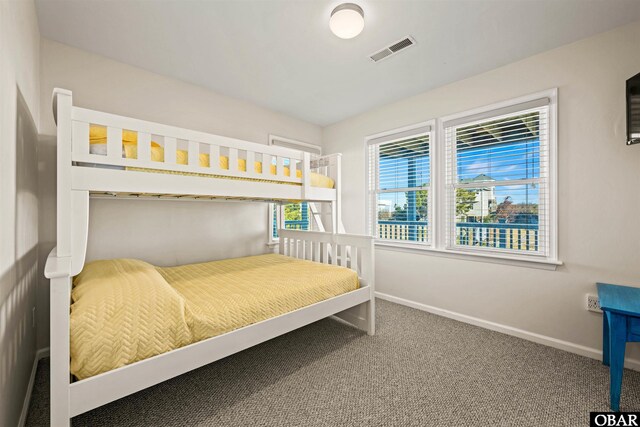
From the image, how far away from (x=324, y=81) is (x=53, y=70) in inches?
83.7

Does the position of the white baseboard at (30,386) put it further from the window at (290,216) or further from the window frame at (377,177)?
the window frame at (377,177)

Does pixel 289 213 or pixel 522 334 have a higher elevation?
pixel 289 213

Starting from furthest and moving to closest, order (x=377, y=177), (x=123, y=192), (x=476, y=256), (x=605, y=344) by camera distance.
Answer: (x=377, y=177), (x=476, y=256), (x=605, y=344), (x=123, y=192)

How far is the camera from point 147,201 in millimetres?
2426

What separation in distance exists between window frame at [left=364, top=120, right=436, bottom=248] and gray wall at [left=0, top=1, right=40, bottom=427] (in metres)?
2.43

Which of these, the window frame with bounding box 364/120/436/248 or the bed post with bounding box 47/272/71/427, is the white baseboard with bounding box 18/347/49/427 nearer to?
the bed post with bounding box 47/272/71/427

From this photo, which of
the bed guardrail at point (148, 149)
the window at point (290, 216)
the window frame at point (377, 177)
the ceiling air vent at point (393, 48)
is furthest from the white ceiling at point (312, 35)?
the window at point (290, 216)

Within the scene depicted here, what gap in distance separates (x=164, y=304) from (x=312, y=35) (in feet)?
6.36

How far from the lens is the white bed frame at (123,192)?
3.42ft

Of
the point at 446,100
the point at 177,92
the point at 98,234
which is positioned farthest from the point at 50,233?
the point at 446,100

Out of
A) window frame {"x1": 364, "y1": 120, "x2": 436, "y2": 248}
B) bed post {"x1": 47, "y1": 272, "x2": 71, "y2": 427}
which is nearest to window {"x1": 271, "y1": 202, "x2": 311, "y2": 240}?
window frame {"x1": 364, "y1": 120, "x2": 436, "y2": 248}

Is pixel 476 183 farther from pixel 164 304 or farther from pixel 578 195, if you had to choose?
pixel 164 304

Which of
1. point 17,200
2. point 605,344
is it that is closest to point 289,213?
point 17,200

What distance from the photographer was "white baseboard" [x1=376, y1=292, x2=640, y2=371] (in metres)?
1.93
